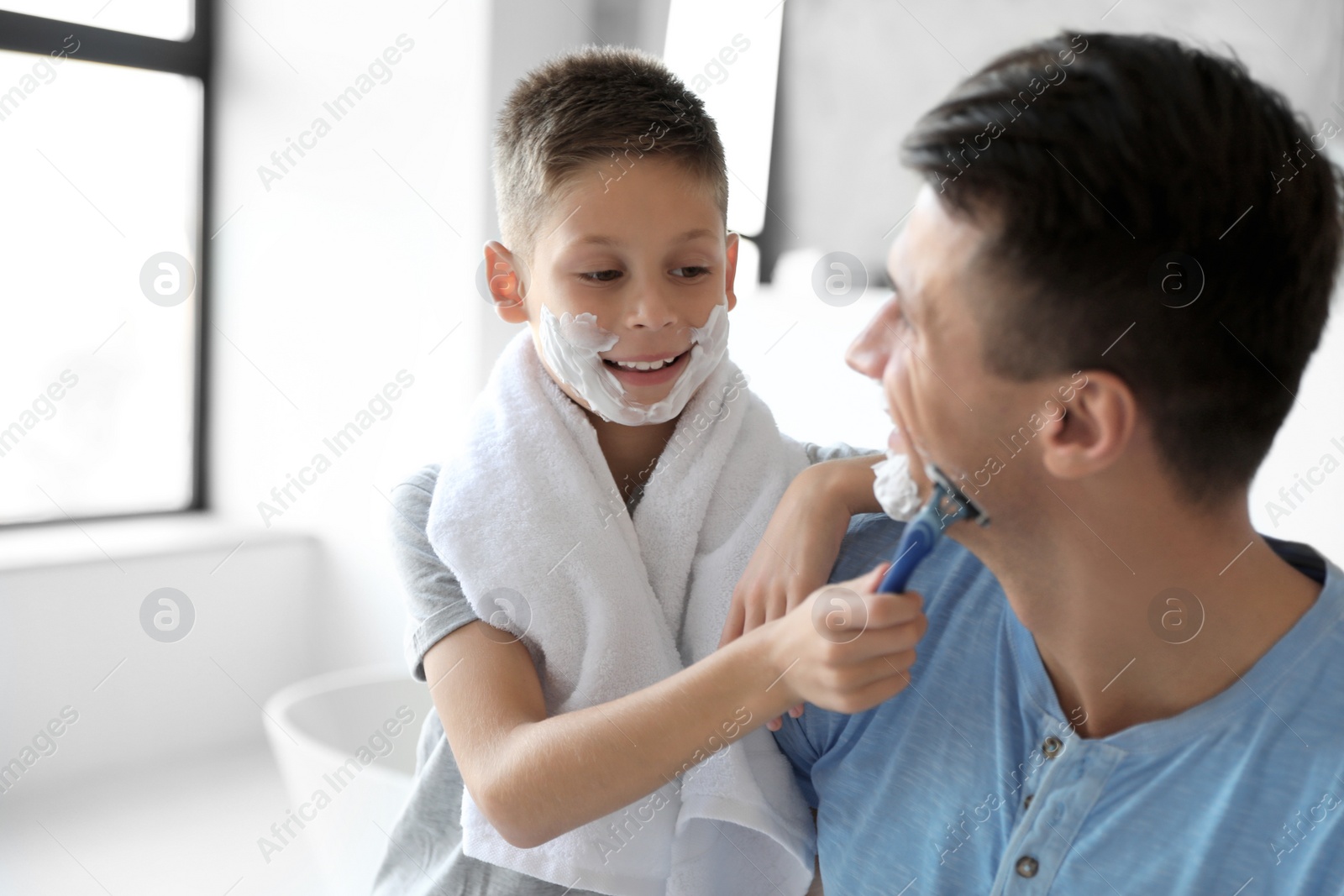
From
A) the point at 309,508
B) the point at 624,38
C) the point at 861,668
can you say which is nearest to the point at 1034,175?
the point at 861,668

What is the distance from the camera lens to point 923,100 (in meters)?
1.71

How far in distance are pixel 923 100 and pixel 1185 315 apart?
3.77 feet

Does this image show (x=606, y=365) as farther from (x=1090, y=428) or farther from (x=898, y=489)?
(x=1090, y=428)

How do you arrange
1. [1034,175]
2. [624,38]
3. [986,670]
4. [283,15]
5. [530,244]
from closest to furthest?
1. [1034,175]
2. [986,670]
3. [530,244]
4. [624,38]
5. [283,15]

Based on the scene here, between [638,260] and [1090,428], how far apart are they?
41 centimetres

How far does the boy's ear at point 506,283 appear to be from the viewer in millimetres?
1094

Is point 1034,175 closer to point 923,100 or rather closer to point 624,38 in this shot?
point 923,100

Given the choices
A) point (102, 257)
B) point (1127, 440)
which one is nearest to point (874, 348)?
point (1127, 440)

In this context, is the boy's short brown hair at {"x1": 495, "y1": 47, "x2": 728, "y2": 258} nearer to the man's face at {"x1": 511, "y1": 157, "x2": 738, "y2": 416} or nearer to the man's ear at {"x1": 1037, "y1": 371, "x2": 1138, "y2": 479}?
the man's face at {"x1": 511, "y1": 157, "x2": 738, "y2": 416}

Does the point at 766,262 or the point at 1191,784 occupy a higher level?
the point at 766,262

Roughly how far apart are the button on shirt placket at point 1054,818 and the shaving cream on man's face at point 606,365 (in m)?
0.43

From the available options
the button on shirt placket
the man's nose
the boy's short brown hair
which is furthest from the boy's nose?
the button on shirt placket

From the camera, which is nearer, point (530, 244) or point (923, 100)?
point (530, 244)

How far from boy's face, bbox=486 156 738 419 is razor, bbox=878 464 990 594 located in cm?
31
